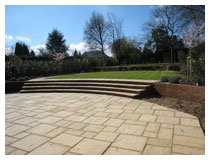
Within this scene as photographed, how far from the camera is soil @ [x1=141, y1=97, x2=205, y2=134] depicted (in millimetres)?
3509

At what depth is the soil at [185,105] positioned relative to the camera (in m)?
3.51

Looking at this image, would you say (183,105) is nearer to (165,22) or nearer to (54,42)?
(165,22)

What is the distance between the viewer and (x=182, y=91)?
4832 millimetres

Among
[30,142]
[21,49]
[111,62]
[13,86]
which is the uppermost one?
[21,49]

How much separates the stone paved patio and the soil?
9.1 inches

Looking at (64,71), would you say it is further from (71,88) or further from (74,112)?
(74,112)

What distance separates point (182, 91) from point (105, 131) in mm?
Result: 3332

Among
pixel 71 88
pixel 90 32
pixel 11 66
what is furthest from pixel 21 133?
pixel 90 32

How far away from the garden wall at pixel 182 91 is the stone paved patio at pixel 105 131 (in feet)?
3.84

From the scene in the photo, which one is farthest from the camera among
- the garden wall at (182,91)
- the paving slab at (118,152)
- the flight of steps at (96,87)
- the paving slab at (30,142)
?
the flight of steps at (96,87)

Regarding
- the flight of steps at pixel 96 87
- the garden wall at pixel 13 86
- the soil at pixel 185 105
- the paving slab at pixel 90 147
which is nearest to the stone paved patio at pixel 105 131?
the paving slab at pixel 90 147

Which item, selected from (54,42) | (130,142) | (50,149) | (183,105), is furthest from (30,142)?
(54,42)

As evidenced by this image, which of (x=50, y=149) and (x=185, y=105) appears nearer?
(x=50, y=149)

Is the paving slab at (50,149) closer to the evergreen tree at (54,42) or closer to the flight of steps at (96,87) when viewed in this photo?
the flight of steps at (96,87)
